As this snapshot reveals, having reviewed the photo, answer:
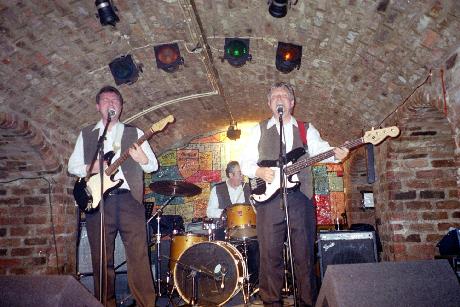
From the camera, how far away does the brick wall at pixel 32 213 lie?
16.1ft

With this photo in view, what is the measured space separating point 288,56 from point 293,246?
2.71 meters

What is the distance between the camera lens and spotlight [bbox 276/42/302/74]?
15.6ft

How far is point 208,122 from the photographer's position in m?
7.94

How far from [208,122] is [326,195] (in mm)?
3330

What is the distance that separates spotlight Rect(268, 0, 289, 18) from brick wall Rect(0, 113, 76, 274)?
3.35 m

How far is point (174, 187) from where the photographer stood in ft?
16.7

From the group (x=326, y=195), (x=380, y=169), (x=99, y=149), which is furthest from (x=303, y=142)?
(x=326, y=195)

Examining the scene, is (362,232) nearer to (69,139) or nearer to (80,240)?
(80,240)

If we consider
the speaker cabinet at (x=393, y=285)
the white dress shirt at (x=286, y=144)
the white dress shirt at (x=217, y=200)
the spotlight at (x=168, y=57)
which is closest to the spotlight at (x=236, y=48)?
the spotlight at (x=168, y=57)

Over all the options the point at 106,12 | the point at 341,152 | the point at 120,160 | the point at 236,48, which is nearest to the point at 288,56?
the point at 236,48

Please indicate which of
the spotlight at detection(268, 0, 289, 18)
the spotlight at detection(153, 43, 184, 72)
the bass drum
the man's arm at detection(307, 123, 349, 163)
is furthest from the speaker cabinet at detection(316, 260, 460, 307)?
the spotlight at detection(153, 43, 184, 72)

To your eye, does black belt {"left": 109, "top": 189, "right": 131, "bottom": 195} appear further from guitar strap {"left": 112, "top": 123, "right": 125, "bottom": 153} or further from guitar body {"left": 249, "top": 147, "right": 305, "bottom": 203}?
guitar body {"left": 249, "top": 147, "right": 305, "bottom": 203}

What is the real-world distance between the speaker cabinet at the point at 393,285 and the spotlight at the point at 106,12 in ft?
11.2

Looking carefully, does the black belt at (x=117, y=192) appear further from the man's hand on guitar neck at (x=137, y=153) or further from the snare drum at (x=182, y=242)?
A: the snare drum at (x=182, y=242)
